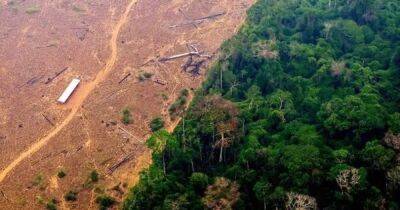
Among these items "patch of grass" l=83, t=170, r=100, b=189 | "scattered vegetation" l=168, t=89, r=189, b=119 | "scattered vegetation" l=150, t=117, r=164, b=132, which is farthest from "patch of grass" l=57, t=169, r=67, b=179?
"scattered vegetation" l=168, t=89, r=189, b=119

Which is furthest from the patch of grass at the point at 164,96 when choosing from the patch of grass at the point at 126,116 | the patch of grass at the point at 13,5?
the patch of grass at the point at 13,5

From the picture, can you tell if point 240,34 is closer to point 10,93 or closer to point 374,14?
point 374,14

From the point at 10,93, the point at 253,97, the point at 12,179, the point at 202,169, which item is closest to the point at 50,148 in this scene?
the point at 12,179

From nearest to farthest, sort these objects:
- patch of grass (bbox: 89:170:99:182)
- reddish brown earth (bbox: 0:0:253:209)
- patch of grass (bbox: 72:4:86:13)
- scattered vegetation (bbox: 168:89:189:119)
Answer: patch of grass (bbox: 89:170:99:182), reddish brown earth (bbox: 0:0:253:209), scattered vegetation (bbox: 168:89:189:119), patch of grass (bbox: 72:4:86:13)

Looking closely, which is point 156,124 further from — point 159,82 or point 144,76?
point 144,76

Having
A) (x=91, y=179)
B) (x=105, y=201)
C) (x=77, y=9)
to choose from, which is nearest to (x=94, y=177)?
(x=91, y=179)

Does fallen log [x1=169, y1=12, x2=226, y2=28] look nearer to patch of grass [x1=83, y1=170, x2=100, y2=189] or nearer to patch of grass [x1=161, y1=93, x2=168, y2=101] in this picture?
patch of grass [x1=161, y1=93, x2=168, y2=101]

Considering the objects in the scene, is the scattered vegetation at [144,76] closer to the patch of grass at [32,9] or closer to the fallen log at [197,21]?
the fallen log at [197,21]
